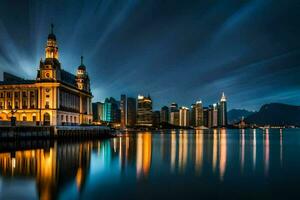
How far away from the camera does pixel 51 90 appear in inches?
4016

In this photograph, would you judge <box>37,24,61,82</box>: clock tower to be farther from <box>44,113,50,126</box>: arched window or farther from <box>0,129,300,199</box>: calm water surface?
<box>0,129,300,199</box>: calm water surface

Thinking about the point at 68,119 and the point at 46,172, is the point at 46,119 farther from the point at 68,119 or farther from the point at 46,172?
the point at 46,172

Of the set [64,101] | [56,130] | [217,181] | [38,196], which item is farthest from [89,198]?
[64,101]

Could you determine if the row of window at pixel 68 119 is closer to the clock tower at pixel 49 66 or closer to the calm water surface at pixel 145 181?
the clock tower at pixel 49 66

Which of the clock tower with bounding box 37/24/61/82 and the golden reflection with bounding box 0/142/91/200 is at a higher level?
the clock tower with bounding box 37/24/61/82

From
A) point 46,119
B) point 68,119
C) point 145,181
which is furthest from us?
point 68,119

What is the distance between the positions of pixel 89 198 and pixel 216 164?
22.9 m

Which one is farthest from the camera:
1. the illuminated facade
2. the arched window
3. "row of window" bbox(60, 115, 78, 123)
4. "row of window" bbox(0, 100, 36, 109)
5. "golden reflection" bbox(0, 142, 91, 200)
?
"row of window" bbox(60, 115, 78, 123)

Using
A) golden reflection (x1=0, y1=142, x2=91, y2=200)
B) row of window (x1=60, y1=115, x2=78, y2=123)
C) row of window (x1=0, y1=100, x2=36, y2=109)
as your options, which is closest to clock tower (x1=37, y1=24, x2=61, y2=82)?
row of window (x1=0, y1=100, x2=36, y2=109)

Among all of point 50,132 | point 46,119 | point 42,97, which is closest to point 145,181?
point 50,132

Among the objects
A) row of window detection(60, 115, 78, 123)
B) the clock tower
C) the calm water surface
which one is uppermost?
the clock tower

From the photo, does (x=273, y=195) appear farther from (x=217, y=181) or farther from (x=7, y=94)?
(x=7, y=94)

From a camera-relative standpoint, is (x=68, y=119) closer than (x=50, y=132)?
No

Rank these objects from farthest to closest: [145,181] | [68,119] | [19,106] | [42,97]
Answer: [68,119] < [19,106] < [42,97] < [145,181]
